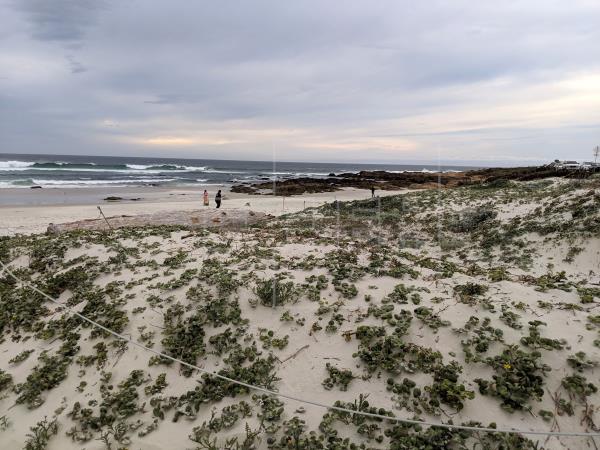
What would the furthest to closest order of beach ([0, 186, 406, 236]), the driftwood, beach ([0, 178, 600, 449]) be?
beach ([0, 186, 406, 236]) → the driftwood → beach ([0, 178, 600, 449])

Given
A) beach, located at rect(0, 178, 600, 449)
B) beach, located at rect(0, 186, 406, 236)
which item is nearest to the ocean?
beach, located at rect(0, 186, 406, 236)

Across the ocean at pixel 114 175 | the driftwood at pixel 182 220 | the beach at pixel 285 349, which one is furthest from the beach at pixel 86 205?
the beach at pixel 285 349

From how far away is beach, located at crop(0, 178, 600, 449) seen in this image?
4.18 m

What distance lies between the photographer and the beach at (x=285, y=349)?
4176 mm

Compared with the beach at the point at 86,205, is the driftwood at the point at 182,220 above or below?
above

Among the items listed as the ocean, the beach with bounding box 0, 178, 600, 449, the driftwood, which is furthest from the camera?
the ocean

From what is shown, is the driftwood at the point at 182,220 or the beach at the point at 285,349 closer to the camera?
the beach at the point at 285,349

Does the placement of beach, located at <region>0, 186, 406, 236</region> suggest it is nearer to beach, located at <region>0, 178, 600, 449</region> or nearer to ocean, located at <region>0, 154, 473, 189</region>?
ocean, located at <region>0, 154, 473, 189</region>

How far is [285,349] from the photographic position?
5.25 meters

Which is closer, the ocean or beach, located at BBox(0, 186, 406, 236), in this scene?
beach, located at BBox(0, 186, 406, 236)

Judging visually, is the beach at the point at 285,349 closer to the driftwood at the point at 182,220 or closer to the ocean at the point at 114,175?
the driftwood at the point at 182,220

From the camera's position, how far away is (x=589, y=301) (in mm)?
5586

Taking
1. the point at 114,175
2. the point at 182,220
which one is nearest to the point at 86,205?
the point at 182,220

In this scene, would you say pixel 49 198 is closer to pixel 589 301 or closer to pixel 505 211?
pixel 505 211
